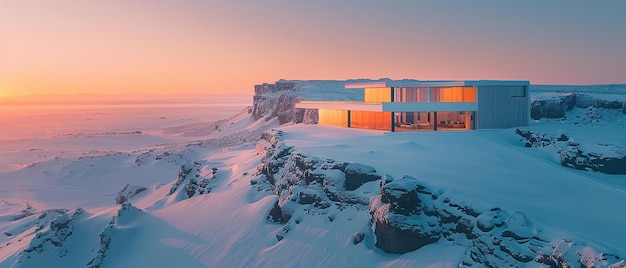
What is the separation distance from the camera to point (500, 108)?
39.2m

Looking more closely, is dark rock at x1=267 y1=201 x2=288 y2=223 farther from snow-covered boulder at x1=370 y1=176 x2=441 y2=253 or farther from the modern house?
the modern house

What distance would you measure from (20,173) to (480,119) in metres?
49.2

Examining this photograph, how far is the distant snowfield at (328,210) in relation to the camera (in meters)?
18.5

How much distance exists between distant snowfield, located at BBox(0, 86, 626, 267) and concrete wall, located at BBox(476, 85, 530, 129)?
62.1 inches

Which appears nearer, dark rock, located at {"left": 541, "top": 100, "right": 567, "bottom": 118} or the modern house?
the modern house

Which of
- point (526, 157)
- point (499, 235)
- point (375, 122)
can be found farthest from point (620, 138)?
point (499, 235)

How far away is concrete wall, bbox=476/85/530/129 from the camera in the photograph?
38.5 meters

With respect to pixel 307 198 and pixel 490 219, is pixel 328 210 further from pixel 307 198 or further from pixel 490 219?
pixel 490 219

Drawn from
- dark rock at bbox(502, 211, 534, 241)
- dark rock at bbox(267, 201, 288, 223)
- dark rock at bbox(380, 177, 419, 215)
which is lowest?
dark rock at bbox(267, 201, 288, 223)

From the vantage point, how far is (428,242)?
18.4 metres

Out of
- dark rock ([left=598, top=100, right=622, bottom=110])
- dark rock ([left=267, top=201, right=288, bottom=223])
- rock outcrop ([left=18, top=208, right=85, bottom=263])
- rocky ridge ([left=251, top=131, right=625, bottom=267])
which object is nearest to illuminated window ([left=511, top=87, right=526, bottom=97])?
dark rock ([left=598, top=100, right=622, bottom=110])

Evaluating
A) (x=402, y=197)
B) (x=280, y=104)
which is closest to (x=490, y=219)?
(x=402, y=197)

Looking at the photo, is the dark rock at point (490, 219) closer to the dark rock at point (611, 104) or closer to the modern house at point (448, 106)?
the modern house at point (448, 106)

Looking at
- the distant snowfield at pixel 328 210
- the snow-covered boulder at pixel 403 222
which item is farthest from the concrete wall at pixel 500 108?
the snow-covered boulder at pixel 403 222
